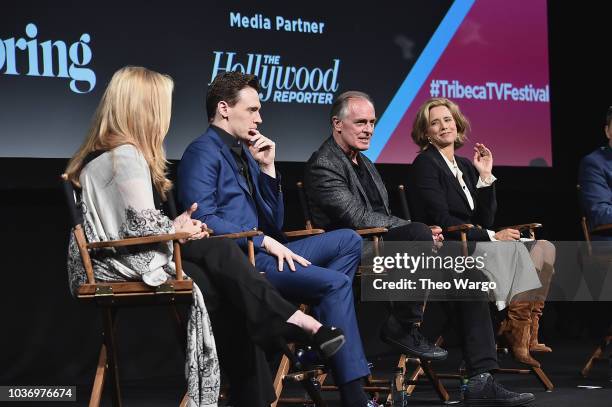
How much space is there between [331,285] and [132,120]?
0.91 metres

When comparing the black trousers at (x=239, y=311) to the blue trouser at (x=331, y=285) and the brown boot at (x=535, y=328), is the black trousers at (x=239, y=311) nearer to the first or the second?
the blue trouser at (x=331, y=285)

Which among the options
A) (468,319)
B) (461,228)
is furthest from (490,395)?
(461,228)

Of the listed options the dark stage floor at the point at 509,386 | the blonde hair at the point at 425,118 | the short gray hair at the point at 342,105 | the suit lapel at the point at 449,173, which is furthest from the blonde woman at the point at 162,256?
the blonde hair at the point at 425,118

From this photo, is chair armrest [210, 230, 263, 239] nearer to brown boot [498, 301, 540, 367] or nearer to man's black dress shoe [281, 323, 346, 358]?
man's black dress shoe [281, 323, 346, 358]

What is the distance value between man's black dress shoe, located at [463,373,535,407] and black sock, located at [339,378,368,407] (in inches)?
35.1

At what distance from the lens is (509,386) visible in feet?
15.5

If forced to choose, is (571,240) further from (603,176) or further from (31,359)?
(31,359)

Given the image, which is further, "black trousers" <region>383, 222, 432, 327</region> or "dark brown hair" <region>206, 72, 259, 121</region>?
"black trousers" <region>383, 222, 432, 327</region>

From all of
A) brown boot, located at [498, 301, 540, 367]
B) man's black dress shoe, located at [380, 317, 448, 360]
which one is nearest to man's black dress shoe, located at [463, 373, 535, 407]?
man's black dress shoe, located at [380, 317, 448, 360]

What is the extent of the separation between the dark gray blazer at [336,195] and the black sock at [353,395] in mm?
972

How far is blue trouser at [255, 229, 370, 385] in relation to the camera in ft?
11.2

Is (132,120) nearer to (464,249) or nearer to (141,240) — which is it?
(141,240)

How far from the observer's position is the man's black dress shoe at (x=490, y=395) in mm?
4098

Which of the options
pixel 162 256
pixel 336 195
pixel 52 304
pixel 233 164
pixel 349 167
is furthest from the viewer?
pixel 52 304
